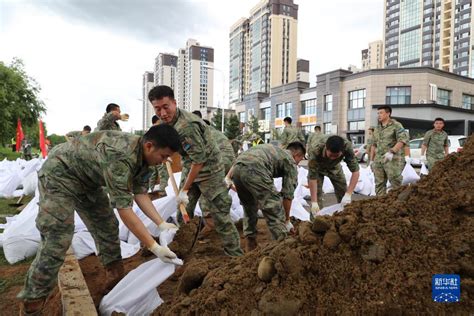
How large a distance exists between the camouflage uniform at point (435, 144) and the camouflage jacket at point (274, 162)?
5367mm

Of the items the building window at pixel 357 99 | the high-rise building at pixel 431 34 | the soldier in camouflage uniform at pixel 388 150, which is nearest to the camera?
the soldier in camouflage uniform at pixel 388 150

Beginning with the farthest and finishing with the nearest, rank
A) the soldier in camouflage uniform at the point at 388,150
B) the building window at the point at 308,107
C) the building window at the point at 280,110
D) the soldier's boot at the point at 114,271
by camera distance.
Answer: the building window at the point at 280,110 < the building window at the point at 308,107 < the soldier in camouflage uniform at the point at 388,150 < the soldier's boot at the point at 114,271

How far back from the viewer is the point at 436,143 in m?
7.50

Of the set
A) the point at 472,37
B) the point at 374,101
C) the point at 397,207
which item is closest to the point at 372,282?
the point at 397,207

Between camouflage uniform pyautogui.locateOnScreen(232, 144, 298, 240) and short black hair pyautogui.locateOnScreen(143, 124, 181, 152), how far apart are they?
4.09 ft

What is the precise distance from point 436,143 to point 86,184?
23.3 ft

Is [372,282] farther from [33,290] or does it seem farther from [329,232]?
[33,290]

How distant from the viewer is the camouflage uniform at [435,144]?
7.46 metres

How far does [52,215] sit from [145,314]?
0.82 m

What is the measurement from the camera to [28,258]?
3730mm

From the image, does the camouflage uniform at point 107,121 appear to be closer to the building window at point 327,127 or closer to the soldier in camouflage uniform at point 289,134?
the soldier in camouflage uniform at point 289,134

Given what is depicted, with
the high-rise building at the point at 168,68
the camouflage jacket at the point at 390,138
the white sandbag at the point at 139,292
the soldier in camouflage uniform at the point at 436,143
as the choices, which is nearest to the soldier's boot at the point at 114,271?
the white sandbag at the point at 139,292

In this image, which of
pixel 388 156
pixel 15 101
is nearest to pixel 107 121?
pixel 388 156

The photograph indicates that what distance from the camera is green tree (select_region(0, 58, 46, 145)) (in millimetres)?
21516
